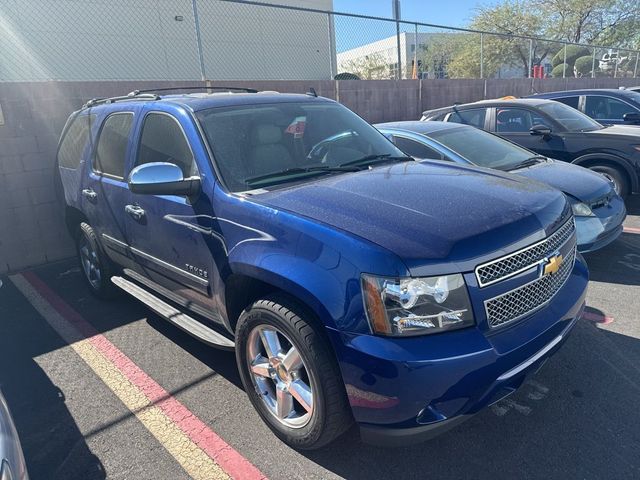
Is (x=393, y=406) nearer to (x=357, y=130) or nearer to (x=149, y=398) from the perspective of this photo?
(x=149, y=398)

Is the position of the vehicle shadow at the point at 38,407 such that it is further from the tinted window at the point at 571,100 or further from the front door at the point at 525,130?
the tinted window at the point at 571,100

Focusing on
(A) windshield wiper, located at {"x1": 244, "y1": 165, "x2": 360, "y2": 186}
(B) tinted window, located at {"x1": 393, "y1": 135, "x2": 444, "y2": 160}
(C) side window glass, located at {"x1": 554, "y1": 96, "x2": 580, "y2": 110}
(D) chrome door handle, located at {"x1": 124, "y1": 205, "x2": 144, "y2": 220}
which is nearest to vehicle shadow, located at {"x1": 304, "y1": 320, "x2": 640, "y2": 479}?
(A) windshield wiper, located at {"x1": 244, "y1": 165, "x2": 360, "y2": 186}

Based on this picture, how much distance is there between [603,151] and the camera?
22.6ft

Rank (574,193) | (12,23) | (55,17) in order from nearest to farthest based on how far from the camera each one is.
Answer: (574,193)
(12,23)
(55,17)

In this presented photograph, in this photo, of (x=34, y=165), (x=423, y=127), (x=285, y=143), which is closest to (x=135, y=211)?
(x=285, y=143)

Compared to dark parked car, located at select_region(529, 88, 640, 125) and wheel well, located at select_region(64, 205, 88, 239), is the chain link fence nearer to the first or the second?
dark parked car, located at select_region(529, 88, 640, 125)

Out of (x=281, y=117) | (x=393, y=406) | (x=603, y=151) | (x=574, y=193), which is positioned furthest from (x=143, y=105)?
(x=603, y=151)

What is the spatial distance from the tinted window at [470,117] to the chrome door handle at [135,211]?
5.45 m

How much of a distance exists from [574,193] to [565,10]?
29974 mm

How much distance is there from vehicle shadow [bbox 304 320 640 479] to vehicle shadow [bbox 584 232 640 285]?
5.84 feet

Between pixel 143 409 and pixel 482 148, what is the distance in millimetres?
4486

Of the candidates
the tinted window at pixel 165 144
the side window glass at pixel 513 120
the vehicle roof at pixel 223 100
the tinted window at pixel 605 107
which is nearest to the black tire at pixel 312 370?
the tinted window at pixel 165 144

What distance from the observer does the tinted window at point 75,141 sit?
4676 mm

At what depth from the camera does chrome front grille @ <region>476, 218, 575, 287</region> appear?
2283mm
